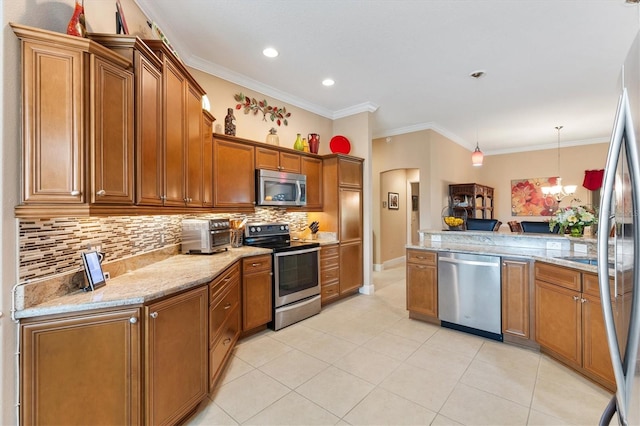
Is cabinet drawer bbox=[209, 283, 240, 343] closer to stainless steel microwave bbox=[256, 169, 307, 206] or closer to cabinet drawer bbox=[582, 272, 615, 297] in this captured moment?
stainless steel microwave bbox=[256, 169, 307, 206]

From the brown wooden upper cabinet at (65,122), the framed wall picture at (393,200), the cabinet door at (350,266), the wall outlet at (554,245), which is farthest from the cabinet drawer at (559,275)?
the framed wall picture at (393,200)

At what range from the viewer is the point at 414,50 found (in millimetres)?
2980

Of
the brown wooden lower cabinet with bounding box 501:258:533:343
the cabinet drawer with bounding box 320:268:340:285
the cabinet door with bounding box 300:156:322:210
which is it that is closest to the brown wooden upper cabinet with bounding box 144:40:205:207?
the cabinet door with bounding box 300:156:322:210

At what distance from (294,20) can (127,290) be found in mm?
2498

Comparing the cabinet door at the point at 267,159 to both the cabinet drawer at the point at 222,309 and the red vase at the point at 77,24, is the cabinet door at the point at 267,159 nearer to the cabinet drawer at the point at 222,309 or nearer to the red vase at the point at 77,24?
the cabinet drawer at the point at 222,309

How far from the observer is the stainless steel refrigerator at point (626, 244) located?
2.61ft

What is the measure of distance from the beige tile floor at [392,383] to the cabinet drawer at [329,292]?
2.37ft

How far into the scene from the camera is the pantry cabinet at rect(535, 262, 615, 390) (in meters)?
2.12

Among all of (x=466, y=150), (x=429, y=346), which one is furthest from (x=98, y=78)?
(x=466, y=150)

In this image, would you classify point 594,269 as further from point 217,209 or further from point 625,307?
point 217,209

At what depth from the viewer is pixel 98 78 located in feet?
4.82

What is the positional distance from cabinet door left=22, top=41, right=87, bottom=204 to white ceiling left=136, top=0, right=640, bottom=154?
1.32 meters

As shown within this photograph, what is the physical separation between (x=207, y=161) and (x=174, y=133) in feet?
2.55

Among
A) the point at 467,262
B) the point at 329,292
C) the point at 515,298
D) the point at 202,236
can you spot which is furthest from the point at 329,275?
the point at 515,298
